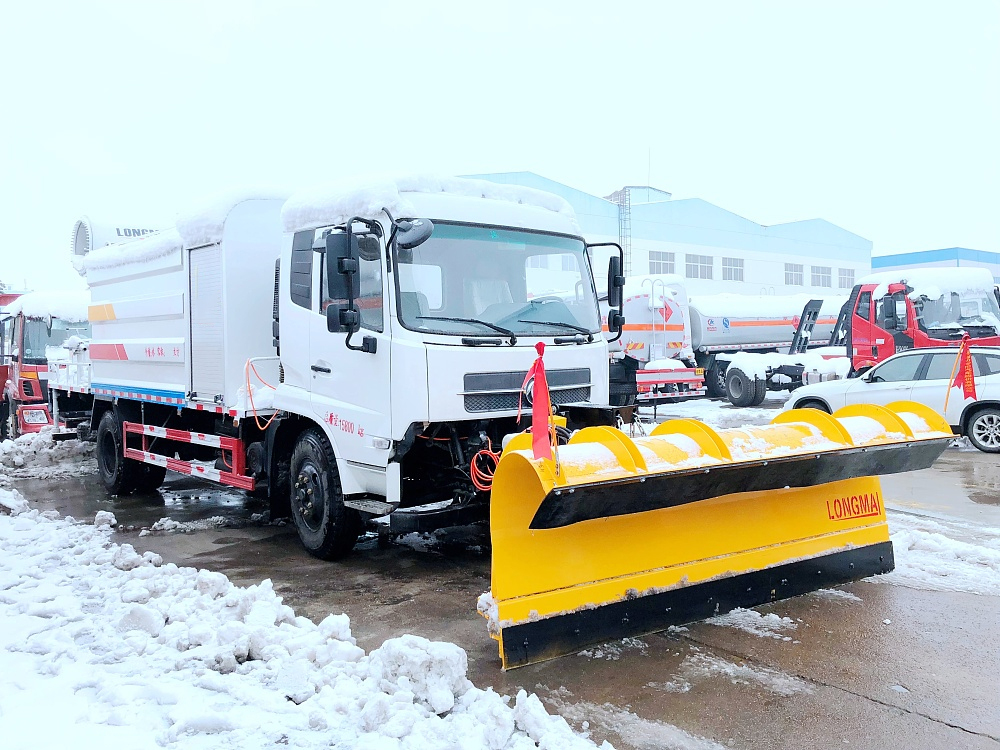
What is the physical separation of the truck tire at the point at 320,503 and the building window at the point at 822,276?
5175 centimetres

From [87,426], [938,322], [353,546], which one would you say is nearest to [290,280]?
[353,546]

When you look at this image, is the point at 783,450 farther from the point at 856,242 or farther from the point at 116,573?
the point at 856,242

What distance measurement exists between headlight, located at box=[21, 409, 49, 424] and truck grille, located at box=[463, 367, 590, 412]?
39.1 feet

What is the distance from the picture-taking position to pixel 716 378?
22.7 metres

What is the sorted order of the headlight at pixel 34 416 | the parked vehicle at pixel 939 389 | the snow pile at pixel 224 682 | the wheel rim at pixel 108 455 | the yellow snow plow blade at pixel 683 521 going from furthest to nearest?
the headlight at pixel 34 416, the parked vehicle at pixel 939 389, the wheel rim at pixel 108 455, the yellow snow plow blade at pixel 683 521, the snow pile at pixel 224 682

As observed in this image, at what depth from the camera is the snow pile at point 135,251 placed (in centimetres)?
823

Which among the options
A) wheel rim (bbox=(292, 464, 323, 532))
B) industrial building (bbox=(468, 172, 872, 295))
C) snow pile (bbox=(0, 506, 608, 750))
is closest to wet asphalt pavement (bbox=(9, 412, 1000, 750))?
wheel rim (bbox=(292, 464, 323, 532))

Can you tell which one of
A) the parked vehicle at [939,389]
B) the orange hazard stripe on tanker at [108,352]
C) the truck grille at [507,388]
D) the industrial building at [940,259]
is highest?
the industrial building at [940,259]

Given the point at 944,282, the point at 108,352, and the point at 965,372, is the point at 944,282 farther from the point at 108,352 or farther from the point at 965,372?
the point at 108,352

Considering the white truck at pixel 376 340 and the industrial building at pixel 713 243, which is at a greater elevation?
the industrial building at pixel 713 243

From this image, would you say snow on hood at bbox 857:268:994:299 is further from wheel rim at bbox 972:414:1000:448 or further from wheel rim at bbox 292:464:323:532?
wheel rim at bbox 292:464:323:532

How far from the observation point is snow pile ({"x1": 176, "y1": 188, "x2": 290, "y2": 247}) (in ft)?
23.9

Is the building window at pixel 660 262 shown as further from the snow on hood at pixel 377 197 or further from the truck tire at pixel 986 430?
the snow on hood at pixel 377 197

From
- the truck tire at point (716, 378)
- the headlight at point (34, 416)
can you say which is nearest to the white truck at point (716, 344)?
the truck tire at point (716, 378)
